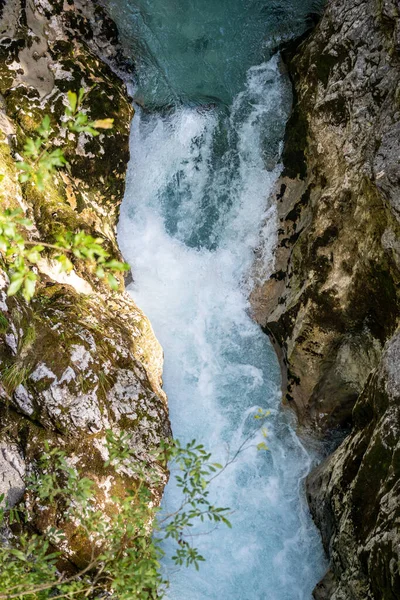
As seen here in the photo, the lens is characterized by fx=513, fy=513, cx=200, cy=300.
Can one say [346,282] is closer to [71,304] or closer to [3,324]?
[71,304]

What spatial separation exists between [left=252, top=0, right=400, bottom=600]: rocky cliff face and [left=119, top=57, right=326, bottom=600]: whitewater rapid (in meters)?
0.40

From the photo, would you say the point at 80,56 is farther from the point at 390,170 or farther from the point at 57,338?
the point at 390,170

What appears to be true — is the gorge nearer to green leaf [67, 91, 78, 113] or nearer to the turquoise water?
the turquoise water

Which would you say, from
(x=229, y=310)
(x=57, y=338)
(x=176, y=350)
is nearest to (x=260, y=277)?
(x=229, y=310)

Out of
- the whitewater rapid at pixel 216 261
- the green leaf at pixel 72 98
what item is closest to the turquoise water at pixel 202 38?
the whitewater rapid at pixel 216 261

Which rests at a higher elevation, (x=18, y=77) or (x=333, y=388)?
(x=18, y=77)

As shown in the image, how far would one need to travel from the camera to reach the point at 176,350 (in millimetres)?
9359

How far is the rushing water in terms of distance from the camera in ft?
29.7

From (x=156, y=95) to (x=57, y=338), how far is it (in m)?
5.30

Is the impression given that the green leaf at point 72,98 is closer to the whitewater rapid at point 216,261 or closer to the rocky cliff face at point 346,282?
the rocky cliff face at point 346,282

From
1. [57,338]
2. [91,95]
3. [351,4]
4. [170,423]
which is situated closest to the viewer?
[57,338]

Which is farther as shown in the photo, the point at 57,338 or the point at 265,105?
the point at 265,105

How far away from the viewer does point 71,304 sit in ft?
25.9

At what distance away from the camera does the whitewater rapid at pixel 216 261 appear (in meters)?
8.88
